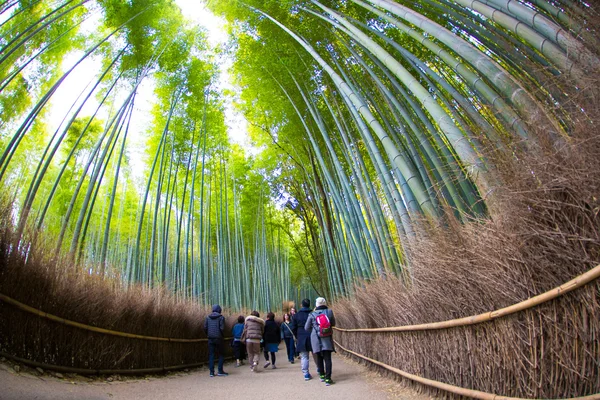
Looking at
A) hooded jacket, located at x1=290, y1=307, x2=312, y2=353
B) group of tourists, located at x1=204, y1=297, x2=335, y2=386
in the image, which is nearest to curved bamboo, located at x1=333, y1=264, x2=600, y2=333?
group of tourists, located at x1=204, y1=297, x2=335, y2=386

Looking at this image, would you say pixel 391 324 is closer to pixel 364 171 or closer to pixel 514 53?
pixel 364 171

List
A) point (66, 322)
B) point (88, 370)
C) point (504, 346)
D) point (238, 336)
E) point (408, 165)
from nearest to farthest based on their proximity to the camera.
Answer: point (504, 346) < point (408, 165) < point (66, 322) < point (88, 370) < point (238, 336)

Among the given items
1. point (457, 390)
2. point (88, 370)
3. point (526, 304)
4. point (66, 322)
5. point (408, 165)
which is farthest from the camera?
point (88, 370)

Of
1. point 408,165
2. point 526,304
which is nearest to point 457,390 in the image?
point 526,304

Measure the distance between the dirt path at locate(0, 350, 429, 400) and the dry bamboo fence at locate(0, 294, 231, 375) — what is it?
116 millimetres

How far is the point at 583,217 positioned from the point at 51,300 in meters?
3.38

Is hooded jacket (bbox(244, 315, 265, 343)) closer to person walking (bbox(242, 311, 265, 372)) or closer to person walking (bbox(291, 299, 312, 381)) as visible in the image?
person walking (bbox(242, 311, 265, 372))

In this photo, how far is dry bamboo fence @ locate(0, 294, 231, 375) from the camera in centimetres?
246

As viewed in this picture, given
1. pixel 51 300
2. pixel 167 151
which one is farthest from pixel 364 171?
pixel 167 151

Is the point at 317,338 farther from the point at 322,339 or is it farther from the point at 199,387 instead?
the point at 199,387

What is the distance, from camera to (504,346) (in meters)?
1.68

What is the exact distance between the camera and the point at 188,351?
525cm

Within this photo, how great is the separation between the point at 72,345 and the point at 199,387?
1324 millimetres

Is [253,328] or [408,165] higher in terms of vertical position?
[408,165]
